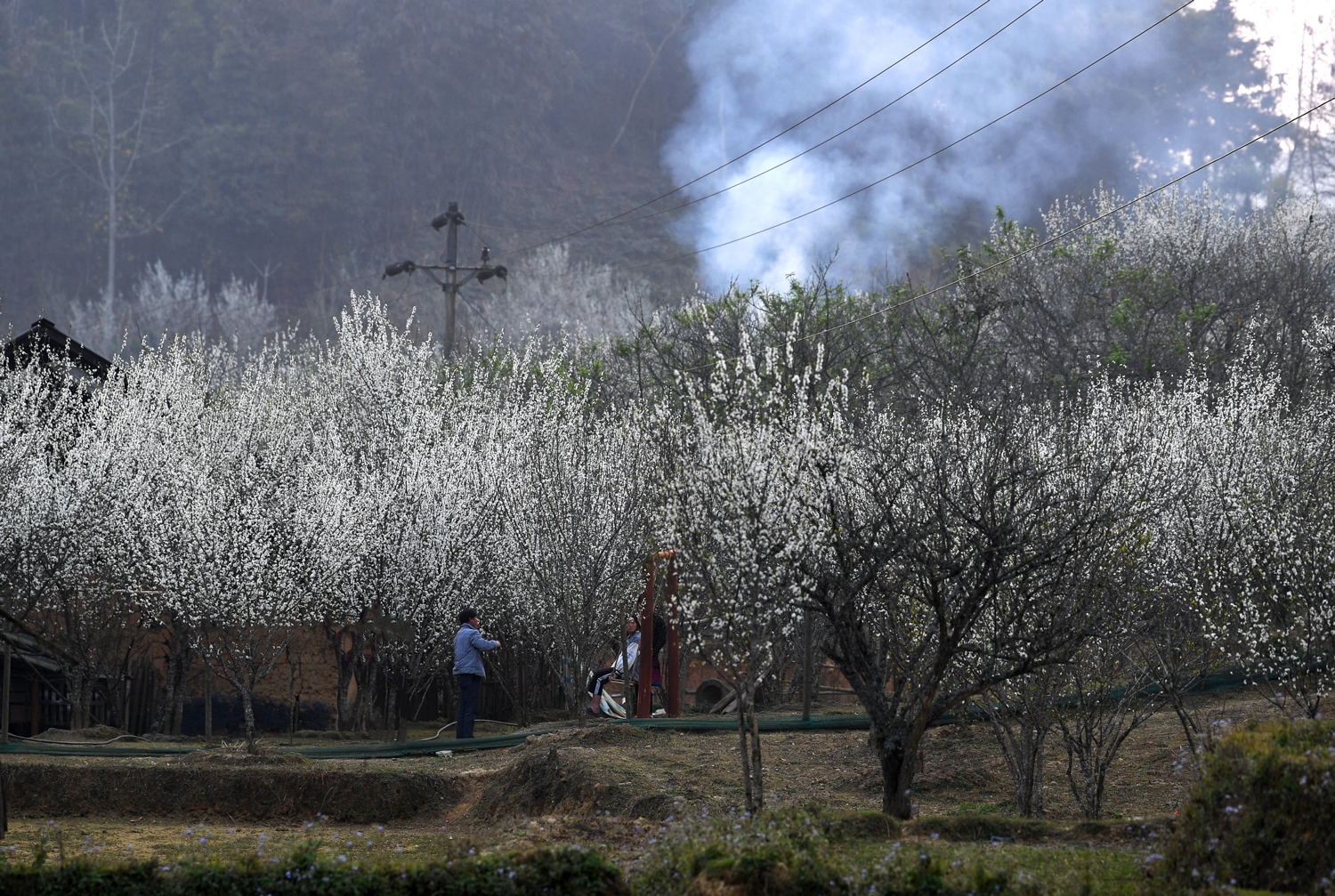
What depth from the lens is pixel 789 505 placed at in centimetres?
884

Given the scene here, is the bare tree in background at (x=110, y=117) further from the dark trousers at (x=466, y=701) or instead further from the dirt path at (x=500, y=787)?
the dirt path at (x=500, y=787)

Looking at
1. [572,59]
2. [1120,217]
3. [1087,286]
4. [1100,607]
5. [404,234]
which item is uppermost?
[572,59]

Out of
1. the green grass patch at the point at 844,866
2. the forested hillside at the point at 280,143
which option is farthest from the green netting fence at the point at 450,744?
the forested hillside at the point at 280,143

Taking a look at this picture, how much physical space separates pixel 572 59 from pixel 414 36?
10199 millimetres

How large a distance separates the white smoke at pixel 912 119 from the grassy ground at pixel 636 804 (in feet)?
137

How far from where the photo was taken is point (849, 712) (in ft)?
54.9

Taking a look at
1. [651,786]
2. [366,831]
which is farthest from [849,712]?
[366,831]

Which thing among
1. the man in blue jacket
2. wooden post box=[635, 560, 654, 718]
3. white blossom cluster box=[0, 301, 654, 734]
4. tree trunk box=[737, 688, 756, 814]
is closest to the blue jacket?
the man in blue jacket

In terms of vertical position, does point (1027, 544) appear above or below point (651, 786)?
above

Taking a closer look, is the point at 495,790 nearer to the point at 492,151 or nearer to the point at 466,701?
the point at 466,701

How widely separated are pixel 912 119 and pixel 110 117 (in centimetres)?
4320

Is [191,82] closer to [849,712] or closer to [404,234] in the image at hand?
[404,234]

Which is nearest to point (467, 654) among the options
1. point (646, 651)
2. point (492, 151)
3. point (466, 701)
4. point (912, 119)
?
point (466, 701)

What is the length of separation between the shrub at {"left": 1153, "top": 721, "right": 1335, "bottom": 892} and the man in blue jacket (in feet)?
33.7
